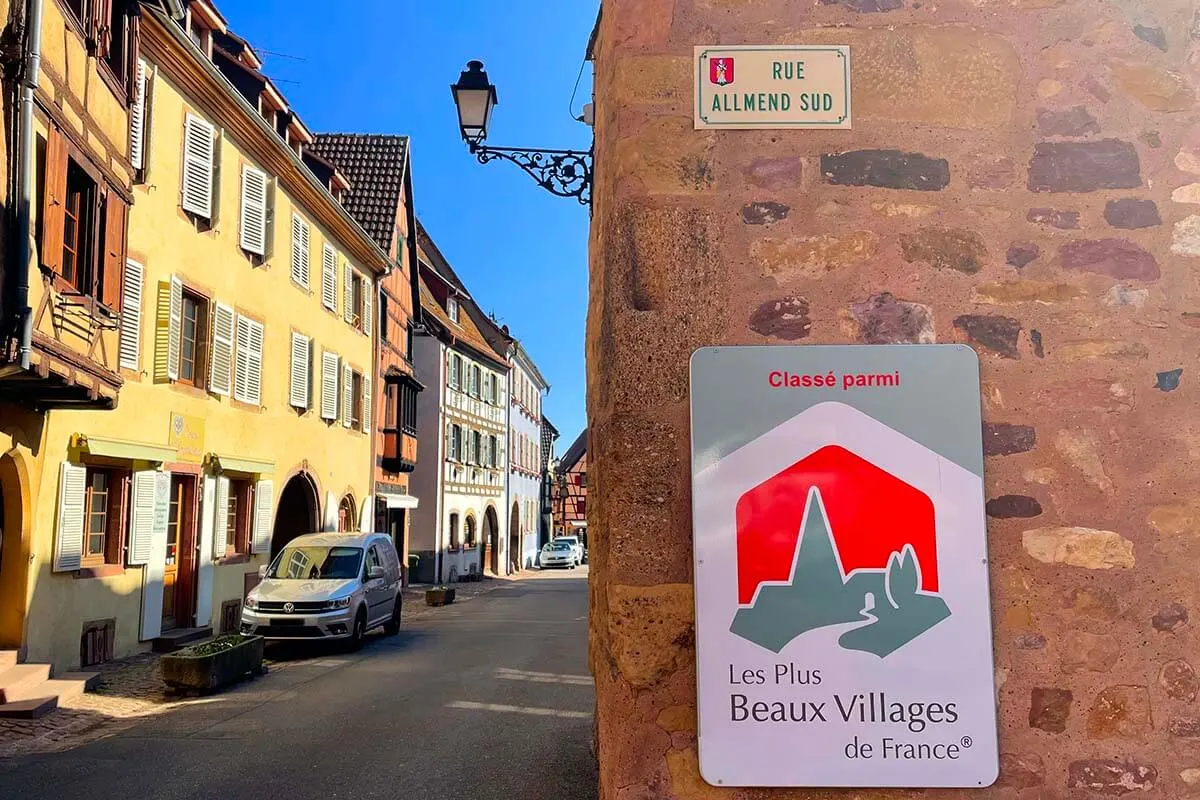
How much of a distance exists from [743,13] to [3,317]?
312 inches

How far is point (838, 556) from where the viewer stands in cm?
293

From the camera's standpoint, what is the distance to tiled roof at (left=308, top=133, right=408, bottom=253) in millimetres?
25266

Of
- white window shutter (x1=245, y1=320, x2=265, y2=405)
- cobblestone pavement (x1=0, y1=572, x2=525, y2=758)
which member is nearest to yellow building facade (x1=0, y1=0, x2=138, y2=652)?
cobblestone pavement (x1=0, y1=572, x2=525, y2=758)

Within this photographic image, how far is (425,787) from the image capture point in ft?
21.0

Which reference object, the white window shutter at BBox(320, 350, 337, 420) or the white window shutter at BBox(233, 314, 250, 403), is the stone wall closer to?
the white window shutter at BBox(233, 314, 250, 403)

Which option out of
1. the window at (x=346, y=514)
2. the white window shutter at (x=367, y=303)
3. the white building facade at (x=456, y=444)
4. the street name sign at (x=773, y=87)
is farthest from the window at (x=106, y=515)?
the white building facade at (x=456, y=444)

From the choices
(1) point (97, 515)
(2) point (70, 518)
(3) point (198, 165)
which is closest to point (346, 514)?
(3) point (198, 165)

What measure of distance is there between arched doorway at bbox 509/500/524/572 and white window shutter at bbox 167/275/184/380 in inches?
1194

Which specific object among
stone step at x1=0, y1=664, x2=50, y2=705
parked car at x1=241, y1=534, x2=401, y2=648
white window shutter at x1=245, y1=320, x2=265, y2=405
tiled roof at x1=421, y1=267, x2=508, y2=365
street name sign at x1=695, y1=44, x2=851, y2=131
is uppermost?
tiled roof at x1=421, y1=267, x2=508, y2=365

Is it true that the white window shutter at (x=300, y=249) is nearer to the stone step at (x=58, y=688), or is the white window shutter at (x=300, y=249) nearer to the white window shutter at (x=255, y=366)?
the white window shutter at (x=255, y=366)

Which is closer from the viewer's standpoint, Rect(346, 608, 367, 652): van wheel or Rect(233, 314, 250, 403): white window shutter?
Rect(346, 608, 367, 652): van wheel

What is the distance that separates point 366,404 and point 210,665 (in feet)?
44.8

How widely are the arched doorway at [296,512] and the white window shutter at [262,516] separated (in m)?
2.08

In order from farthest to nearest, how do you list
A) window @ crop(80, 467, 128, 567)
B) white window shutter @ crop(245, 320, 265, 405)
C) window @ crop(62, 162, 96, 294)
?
1. white window shutter @ crop(245, 320, 265, 405)
2. window @ crop(80, 467, 128, 567)
3. window @ crop(62, 162, 96, 294)
